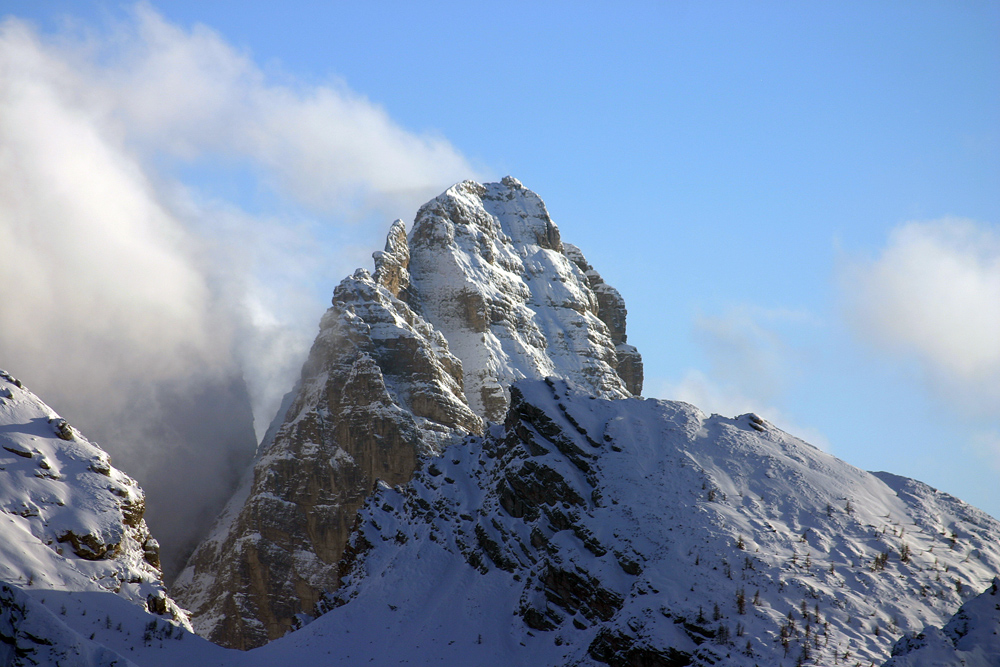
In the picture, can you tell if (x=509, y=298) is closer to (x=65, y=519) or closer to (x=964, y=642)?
(x=65, y=519)

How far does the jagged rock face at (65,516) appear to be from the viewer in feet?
210

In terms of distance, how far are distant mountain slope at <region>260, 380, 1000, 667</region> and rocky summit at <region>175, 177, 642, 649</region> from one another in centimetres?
4880

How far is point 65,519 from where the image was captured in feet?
225

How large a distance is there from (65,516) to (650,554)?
3870cm

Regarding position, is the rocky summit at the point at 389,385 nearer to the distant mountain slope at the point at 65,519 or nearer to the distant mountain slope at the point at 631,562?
the distant mountain slope at the point at 65,519

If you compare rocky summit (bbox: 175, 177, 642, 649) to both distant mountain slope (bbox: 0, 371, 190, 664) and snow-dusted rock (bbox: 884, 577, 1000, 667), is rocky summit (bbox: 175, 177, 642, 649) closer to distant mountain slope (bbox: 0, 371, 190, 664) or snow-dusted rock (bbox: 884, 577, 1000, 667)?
distant mountain slope (bbox: 0, 371, 190, 664)

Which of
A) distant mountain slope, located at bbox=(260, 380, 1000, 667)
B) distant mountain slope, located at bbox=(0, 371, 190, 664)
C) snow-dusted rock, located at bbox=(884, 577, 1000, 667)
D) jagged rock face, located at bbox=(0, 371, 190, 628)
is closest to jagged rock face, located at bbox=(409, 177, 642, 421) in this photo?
distant mountain slope, located at bbox=(260, 380, 1000, 667)

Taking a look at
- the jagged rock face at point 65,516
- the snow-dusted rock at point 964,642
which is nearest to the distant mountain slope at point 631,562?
the jagged rock face at point 65,516

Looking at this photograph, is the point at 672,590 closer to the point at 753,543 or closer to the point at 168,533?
the point at 753,543

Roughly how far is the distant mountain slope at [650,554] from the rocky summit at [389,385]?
4880cm

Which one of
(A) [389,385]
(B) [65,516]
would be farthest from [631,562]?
(A) [389,385]

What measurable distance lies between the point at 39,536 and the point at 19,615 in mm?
37098

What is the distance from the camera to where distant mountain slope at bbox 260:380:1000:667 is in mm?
48656

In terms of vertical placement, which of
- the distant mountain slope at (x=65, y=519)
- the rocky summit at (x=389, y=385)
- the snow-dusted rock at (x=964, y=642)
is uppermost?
the rocky summit at (x=389, y=385)
